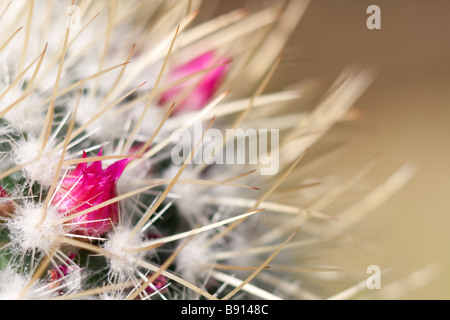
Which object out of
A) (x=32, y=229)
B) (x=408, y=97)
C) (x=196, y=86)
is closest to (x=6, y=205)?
(x=32, y=229)

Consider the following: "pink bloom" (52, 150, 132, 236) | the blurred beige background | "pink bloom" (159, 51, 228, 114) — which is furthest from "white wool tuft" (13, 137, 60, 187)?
the blurred beige background

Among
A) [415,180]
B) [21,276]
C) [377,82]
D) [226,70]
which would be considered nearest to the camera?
[21,276]

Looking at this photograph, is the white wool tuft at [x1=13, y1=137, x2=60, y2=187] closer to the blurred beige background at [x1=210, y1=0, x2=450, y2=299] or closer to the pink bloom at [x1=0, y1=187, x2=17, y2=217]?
the pink bloom at [x1=0, y1=187, x2=17, y2=217]

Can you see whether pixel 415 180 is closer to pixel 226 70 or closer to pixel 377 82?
pixel 377 82

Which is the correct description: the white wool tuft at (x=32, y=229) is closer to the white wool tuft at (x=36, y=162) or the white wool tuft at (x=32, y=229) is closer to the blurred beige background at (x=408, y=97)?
the white wool tuft at (x=36, y=162)
